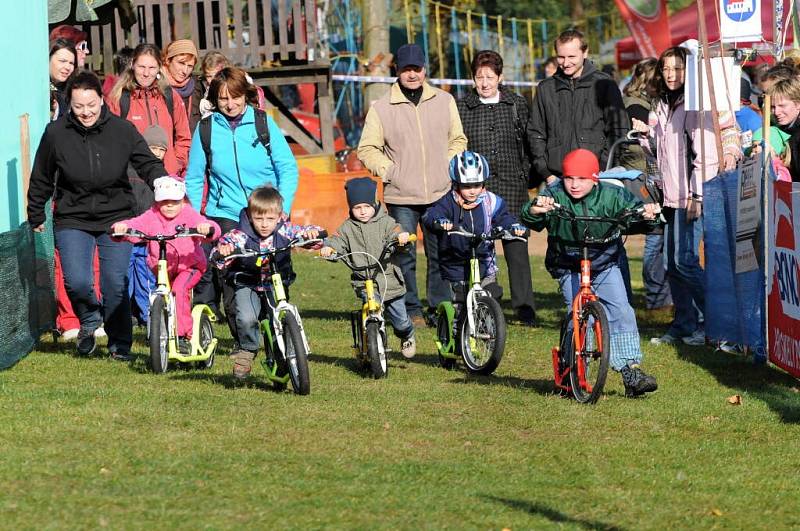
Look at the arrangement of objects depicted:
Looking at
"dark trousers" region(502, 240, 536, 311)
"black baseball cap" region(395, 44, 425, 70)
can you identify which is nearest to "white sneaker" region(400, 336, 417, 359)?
"dark trousers" region(502, 240, 536, 311)

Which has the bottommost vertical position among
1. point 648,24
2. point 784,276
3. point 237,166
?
point 784,276

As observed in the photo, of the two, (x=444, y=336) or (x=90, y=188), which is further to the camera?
(x=90, y=188)

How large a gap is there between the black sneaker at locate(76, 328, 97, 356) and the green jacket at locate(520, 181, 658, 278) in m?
3.59

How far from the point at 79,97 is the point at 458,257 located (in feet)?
9.54

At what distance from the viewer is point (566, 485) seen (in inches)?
285

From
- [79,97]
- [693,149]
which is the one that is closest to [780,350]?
[693,149]

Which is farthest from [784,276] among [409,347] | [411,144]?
[411,144]

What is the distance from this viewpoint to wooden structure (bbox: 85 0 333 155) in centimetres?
2291

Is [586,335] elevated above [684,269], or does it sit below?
below

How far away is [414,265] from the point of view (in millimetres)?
13125

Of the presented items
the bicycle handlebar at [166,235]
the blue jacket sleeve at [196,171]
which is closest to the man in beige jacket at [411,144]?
the blue jacket sleeve at [196,171]

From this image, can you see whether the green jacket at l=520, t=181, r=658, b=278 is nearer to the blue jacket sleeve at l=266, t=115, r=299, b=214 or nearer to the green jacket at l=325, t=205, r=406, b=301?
the green jacket at l=325, t=205, r=406, b=301

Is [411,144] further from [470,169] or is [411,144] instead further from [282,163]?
[470,169]

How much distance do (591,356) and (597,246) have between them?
0.82 meters
